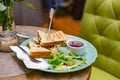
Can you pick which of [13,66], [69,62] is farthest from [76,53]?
[13,66]

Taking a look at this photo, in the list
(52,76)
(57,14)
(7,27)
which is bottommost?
(57,14)

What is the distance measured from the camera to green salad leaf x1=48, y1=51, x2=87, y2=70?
925mm

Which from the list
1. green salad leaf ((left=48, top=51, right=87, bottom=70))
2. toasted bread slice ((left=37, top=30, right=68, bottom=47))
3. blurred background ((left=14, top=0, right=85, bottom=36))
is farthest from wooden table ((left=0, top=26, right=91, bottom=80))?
blurred background ((left=14, top=0, right=85, bottom=36))

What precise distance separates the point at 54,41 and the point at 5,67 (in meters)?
0.27

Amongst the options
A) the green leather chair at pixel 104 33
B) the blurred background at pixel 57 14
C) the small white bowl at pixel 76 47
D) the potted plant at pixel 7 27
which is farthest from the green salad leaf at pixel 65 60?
the blurred background at pixel 57 14

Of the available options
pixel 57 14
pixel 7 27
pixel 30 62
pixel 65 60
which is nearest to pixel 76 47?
pixel 65 60

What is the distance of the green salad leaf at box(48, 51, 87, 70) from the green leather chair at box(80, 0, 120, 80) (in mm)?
377

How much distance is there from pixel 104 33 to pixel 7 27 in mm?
667

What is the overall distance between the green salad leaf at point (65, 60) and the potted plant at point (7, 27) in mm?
272

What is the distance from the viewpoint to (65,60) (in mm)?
958

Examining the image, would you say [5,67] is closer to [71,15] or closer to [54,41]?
[54,41]

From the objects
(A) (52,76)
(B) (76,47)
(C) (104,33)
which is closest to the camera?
(A) (52,76)

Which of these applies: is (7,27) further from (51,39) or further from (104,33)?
(104,33)

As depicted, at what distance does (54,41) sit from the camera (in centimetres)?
107
